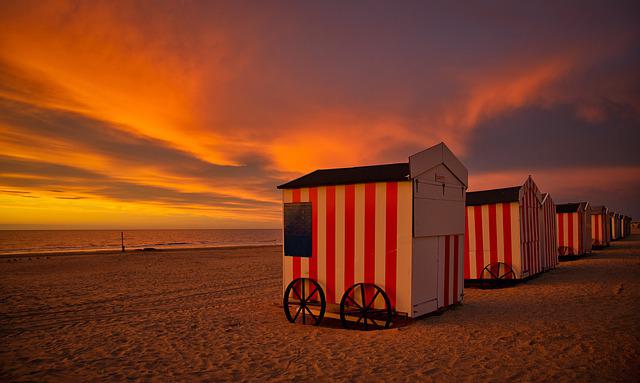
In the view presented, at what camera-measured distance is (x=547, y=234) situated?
18.5 meters

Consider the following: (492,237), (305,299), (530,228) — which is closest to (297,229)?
(305,299)

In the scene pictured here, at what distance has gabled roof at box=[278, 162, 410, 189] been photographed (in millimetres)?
8492

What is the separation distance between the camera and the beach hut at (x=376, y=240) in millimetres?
8281

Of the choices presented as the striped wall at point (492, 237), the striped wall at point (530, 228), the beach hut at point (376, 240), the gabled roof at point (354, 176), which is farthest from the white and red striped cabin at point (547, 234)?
the gabled roof at point (354, 176)

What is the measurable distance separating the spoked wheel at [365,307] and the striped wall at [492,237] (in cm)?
766

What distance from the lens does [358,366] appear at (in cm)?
594

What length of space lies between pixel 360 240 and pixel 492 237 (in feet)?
27.9

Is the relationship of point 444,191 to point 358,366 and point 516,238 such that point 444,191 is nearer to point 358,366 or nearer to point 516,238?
point 358,366

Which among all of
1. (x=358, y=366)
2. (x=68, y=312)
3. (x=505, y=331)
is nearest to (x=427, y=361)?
(x=358, y=366)

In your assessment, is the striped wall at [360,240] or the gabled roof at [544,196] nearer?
the striped wall at [360,240]

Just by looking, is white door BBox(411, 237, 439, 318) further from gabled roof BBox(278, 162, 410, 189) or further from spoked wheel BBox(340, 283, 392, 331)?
gabled roof BBox(278, 162, 410, 189)

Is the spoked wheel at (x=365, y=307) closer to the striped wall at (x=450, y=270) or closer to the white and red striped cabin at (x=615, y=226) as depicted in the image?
the striped wall at (x=450, y=270)

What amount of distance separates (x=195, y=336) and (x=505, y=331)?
6317 millimetres

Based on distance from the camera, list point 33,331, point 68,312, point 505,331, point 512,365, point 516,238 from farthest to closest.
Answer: point 516,238
point 68,312
point 33,331
point 505,331
point 512,365
